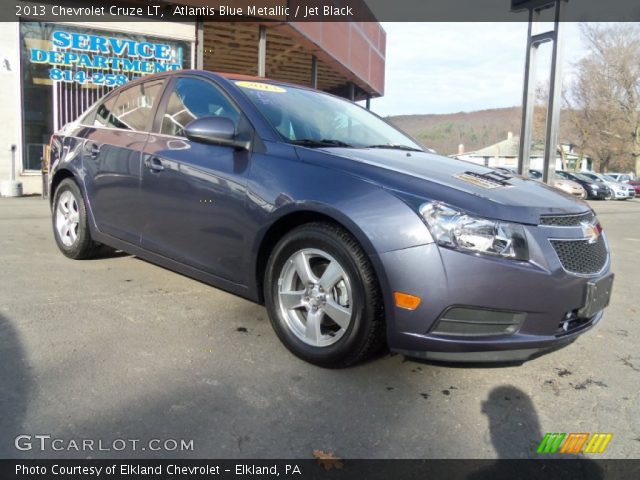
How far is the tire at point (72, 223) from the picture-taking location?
4746mm

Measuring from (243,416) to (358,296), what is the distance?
770mm

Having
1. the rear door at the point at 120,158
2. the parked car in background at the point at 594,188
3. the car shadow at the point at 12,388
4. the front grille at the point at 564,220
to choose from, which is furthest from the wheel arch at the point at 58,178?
the parked car in background at the point at 594,188

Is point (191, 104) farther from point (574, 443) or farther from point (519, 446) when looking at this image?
point (574, 443)

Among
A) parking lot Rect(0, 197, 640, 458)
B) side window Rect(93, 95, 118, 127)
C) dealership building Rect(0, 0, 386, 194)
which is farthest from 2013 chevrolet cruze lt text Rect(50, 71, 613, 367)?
dealership building Rect(0, 0, 386, 194)

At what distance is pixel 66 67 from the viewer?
11.5 metres

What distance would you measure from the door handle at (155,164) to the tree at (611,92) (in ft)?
171

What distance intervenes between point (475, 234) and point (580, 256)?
2.08 feet

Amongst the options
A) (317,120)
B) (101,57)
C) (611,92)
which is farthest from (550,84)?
(611,92)

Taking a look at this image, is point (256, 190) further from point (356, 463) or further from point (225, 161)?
point (356, 463)

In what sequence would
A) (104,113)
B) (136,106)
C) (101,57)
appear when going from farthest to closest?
(101,57) < (104,113) < (136,106)

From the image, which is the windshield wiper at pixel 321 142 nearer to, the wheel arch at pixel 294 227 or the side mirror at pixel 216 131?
the side mirror at pixel 216 131

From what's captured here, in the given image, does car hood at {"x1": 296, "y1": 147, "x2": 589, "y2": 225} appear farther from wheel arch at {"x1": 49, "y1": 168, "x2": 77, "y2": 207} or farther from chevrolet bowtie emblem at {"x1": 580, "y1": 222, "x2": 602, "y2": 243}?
wheel arch at {"x1": 49, "y1": 168, "x2": 77, "y2": 207}

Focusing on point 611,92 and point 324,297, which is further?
point 611,92

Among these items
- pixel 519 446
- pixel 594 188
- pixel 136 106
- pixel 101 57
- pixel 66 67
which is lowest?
pixel 519 446
